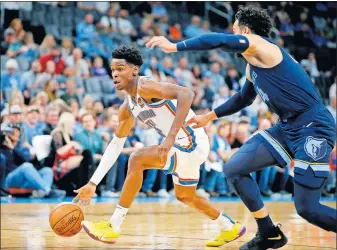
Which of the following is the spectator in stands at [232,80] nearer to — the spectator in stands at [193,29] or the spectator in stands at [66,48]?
the spectator in stands at [193,29]

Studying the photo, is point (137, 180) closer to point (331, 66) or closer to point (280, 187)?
point (280, 187)

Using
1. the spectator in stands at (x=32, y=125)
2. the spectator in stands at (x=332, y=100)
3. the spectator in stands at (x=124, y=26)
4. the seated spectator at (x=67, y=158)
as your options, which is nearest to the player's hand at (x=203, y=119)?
the seated spectator at (x=67, y=158)

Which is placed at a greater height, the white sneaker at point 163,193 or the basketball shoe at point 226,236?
the basketball shoe at point 226,236

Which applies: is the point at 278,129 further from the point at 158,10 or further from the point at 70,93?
the point at 158,10

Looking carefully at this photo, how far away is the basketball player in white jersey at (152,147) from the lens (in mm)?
5984

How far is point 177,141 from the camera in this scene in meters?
6.62

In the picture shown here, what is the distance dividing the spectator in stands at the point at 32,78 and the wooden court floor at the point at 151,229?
3303mm

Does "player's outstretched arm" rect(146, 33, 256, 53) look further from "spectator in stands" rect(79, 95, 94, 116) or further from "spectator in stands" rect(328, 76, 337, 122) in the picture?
"spectator in stands" rect(328, 76, 337, 122)

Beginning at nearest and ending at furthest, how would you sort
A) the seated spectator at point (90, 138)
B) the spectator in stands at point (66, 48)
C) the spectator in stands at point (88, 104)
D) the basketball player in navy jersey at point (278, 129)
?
1. the basketball player in navy jersey at point (278, 129)
2. the seated spectator at point (90, 138)
3. the spectator in stands at point (88, 104)
4. the spectator in stands at point (66, 48)

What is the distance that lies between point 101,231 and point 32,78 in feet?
25.5

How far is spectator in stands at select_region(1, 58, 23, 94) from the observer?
13.0 meters

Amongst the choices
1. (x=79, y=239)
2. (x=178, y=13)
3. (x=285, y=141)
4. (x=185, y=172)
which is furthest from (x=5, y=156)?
(x=178, y=13)

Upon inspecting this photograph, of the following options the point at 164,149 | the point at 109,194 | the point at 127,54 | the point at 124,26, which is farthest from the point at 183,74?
the point at 164,149

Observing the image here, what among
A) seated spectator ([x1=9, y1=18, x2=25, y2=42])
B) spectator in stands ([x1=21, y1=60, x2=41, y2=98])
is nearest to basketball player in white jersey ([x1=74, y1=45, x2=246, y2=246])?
spectator in stands ([x1=21, y1=60, x2=41, y2=98])
